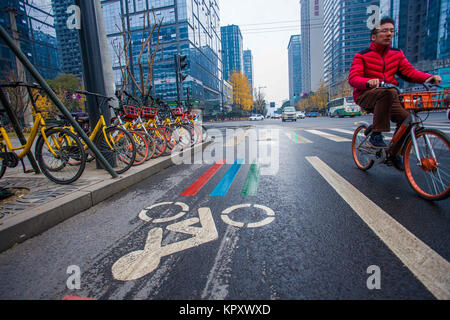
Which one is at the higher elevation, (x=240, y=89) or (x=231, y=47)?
(x=231, y=47)

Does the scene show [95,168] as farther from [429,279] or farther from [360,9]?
[360,9]

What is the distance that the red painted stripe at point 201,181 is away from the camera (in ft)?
10.4

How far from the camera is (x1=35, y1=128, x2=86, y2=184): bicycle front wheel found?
332 cm

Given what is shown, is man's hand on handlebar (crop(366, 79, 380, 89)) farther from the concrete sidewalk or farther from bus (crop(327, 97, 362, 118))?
bus (crop(327, 97, 362, 118))

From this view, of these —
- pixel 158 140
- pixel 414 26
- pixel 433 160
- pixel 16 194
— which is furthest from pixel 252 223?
pixel 414 26

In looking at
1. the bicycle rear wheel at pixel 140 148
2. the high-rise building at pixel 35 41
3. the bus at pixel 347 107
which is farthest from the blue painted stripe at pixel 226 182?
the bus at pixel 347 107

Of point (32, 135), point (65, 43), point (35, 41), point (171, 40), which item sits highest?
point (171, 40)

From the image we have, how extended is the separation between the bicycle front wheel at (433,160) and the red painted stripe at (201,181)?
8.61 feet

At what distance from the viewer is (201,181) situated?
3.74m

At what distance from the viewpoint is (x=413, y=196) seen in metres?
2.62

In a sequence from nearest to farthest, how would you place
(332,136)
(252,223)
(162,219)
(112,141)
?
(252,223)
(162,219)
(112,141)
(332,136)

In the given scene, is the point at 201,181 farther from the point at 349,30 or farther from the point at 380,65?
the point at 349,30

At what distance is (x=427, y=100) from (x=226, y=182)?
8.54 ft

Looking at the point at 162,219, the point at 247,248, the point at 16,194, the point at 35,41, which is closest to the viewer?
the point at 247,248
